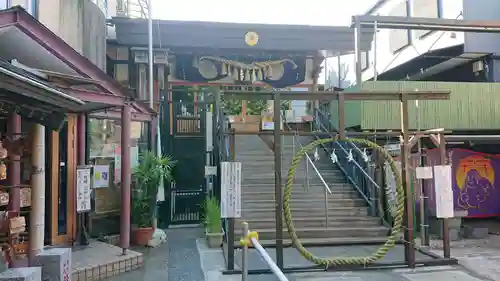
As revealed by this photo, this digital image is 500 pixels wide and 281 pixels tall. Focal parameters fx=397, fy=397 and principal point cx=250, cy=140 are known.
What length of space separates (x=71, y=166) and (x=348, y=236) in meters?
6.82

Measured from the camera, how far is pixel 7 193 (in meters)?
6.55

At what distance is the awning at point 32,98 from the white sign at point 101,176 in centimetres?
389

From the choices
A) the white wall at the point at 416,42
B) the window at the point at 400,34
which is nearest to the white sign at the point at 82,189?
the white wall at the point at 416,42

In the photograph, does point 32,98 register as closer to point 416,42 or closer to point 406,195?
point 406,195

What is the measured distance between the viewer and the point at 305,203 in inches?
432

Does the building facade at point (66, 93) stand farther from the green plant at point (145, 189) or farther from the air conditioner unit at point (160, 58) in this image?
the air conditioner unit at point (160, 58)

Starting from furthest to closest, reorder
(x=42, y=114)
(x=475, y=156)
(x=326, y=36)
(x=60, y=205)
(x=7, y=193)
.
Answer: (x=326, y=36) → (x=475, y=156) → (x=60, y=205) → (x=7, y=193) → (x=42, y=114)

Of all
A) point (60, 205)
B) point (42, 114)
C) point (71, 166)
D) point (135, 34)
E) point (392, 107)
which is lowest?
point (60, 205)

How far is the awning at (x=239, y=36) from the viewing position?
12.9 meters

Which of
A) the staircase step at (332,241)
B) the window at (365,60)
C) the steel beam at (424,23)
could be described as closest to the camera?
the staircase step at (332,241)

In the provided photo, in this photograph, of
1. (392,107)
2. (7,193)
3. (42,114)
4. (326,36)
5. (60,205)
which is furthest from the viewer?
(326,36)

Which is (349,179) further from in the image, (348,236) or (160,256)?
(160,256)

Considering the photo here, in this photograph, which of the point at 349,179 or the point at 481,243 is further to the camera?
the point at 349,179

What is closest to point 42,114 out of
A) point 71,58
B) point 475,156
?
point 71,58
